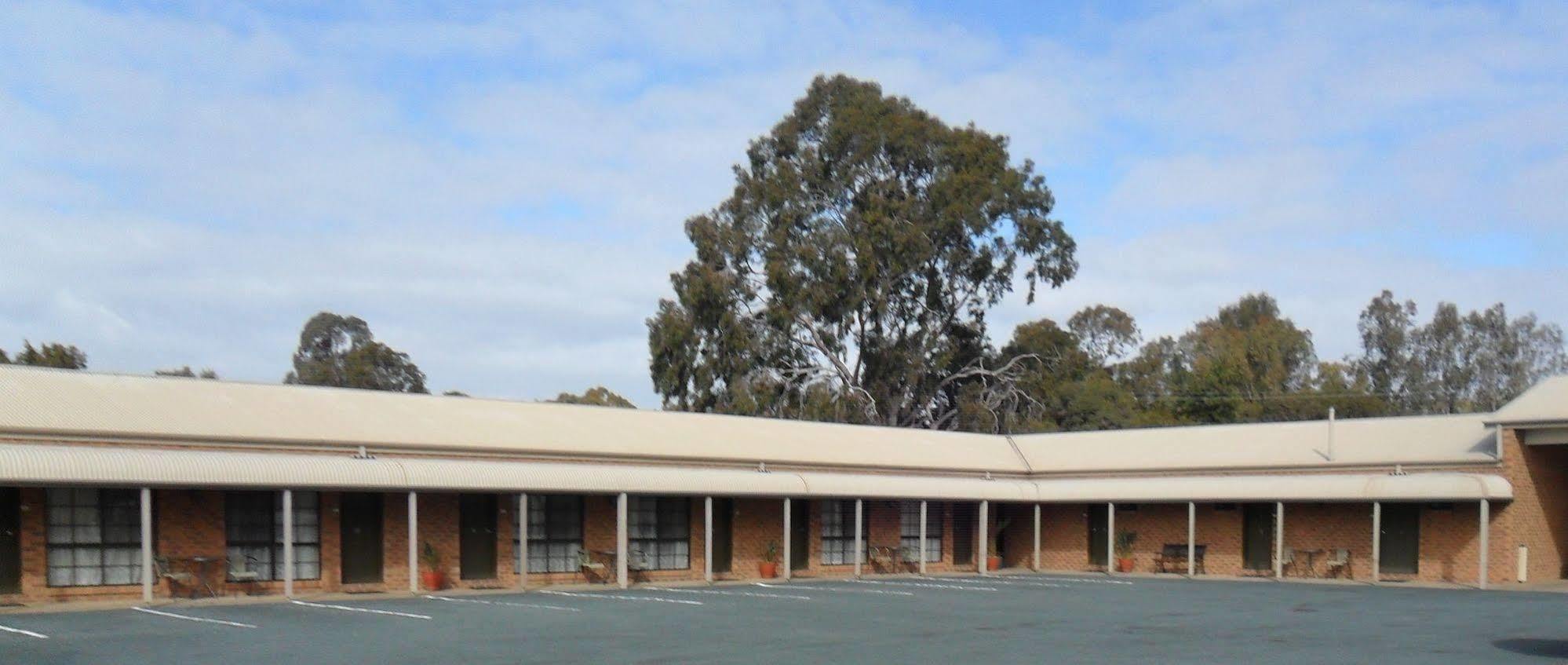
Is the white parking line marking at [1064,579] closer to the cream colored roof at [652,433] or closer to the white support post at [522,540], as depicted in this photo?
the cream colored roof at [652,433]

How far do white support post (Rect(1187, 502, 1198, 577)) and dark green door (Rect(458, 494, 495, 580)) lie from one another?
47.7 feet

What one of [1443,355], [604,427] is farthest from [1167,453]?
[1443,355]

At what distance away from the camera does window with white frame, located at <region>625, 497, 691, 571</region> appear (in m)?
30.1

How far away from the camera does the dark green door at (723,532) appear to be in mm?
31266

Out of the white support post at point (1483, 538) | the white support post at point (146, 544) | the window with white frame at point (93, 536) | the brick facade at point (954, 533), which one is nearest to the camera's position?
the white support post at point (146, 544)

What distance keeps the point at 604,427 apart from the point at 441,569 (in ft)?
16.8

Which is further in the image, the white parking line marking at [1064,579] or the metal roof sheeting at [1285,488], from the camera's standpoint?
the white parking line marking at [1064,579]

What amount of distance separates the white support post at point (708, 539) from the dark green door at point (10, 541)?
11683 mm

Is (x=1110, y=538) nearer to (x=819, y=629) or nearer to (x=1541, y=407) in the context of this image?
(x=1541, y=407)

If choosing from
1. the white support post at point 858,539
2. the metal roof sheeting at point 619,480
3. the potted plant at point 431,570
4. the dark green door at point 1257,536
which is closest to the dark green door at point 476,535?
the potted plant at point 431,570

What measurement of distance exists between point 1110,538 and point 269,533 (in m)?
18.1

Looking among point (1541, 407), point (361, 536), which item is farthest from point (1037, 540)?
point (361, 536)

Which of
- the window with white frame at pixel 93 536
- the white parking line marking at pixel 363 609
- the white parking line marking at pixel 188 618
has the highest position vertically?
the window with white frame at pixel 93 536

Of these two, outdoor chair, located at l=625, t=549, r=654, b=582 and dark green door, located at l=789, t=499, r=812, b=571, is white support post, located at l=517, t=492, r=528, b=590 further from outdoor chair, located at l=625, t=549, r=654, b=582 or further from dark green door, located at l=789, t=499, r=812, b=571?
dark green door, located at l=789, t=499, r=812, b=571
